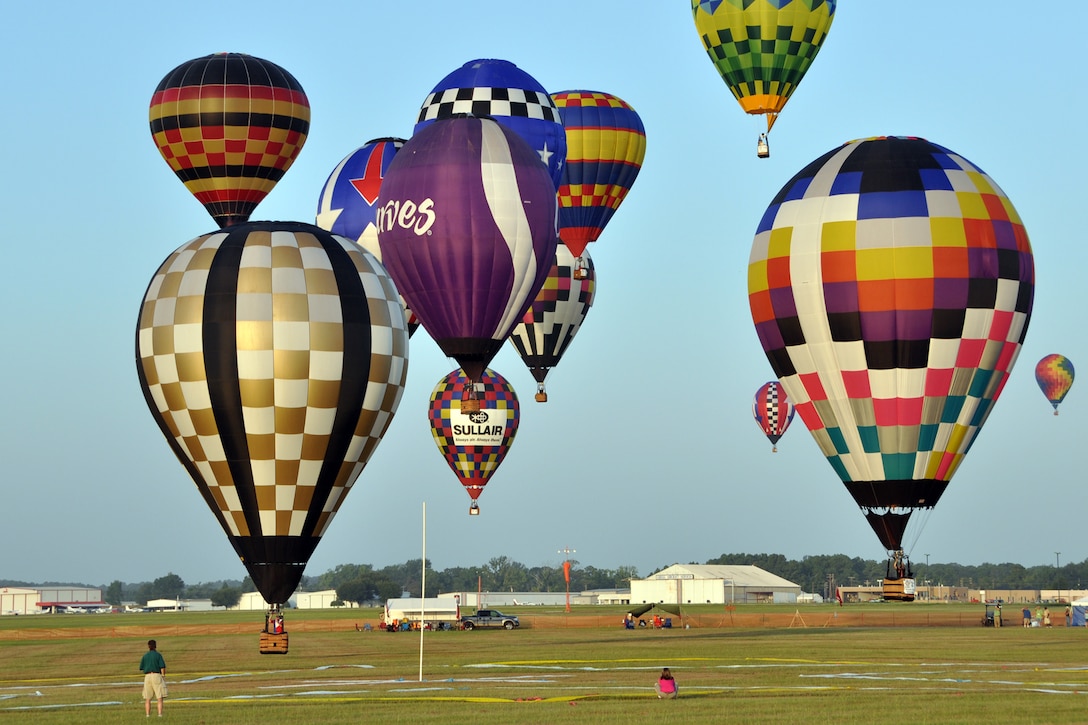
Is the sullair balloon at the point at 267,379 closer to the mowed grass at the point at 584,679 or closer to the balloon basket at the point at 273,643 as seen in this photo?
the balloon basket at the point at 273,643

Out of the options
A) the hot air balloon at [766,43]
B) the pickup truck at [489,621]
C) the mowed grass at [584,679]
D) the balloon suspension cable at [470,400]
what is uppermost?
the hot air balloon at [766,43]

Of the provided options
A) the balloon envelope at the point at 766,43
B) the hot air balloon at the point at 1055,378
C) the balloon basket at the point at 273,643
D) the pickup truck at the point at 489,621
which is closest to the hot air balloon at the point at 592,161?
the balloon envelope at the point at 766,43

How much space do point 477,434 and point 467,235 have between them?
98.7 feet

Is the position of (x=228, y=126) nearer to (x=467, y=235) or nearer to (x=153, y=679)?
(x=467, y=235)

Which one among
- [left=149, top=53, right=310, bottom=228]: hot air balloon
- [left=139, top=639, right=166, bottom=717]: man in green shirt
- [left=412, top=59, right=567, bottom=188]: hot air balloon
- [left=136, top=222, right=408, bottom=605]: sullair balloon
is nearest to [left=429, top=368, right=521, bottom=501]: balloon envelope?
[left=149, top=53, right=310, bottom=228]: hot air balloon

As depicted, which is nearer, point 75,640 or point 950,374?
point 950,374

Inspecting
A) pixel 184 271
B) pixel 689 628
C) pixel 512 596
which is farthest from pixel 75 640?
pixel 512 596

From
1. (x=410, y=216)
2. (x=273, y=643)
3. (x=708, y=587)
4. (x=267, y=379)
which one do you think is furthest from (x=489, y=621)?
(x=708, y=587)

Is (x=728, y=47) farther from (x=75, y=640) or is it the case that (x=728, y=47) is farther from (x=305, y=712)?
(x=75, y=640)

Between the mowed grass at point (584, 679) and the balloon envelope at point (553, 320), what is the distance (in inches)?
447

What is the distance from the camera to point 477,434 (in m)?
69.5

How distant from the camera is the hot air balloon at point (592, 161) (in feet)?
183

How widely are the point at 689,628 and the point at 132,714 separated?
151ft

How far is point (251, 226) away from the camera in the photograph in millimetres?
38094
